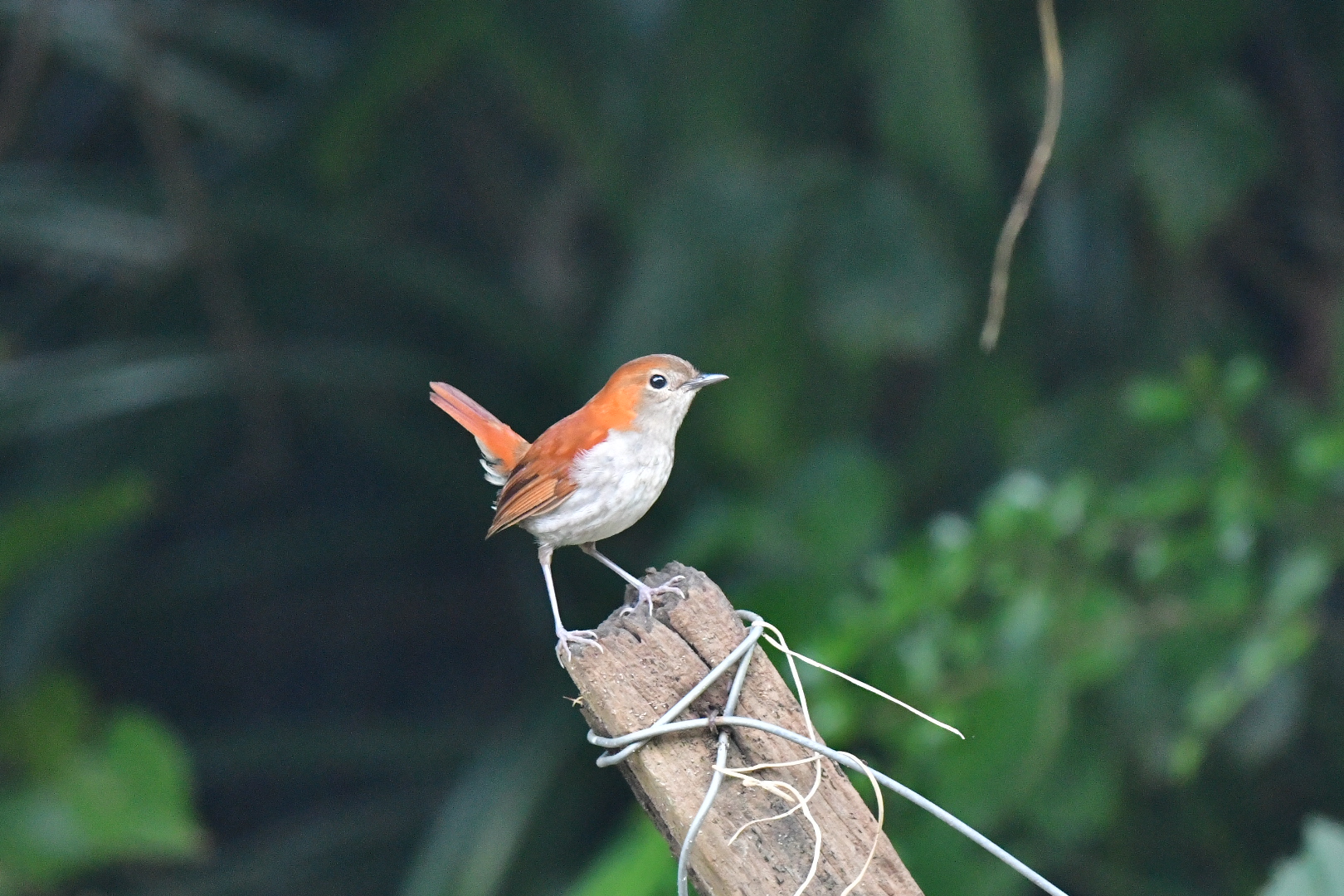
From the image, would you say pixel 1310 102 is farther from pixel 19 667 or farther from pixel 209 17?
pixel 19 667

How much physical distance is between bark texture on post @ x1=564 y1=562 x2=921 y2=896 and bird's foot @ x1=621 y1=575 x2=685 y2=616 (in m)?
0.02

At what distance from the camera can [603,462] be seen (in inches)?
68.6

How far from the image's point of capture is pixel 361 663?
568cm

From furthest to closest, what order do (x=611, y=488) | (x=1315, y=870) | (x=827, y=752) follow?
(x=611, y=488) < (x=1315, y=870) < (x=827, y=752)

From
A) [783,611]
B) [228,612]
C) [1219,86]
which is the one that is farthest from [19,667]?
[1219,86]

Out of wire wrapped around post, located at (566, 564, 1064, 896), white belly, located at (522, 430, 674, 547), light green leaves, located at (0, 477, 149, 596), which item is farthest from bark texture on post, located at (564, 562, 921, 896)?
light green leaves, located at (0, 477, 149, 596)

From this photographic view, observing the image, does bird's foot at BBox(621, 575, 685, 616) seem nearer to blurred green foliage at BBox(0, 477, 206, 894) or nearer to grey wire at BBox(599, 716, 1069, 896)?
grey wire at BBox(599, 716, 1069, 896)

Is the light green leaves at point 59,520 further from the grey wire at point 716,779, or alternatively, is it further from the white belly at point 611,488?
the grey wire at point 716,779

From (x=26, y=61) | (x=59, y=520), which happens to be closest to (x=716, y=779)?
(x=59, y=520)

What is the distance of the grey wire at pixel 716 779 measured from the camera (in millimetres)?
1185

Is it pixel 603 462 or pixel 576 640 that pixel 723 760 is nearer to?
pixel 576 640

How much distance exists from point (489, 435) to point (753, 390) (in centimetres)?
144

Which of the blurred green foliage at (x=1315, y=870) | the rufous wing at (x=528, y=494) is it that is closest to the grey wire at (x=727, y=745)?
the blurred green foliage at (x=1315, y=870)

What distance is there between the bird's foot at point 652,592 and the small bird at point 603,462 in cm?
28
